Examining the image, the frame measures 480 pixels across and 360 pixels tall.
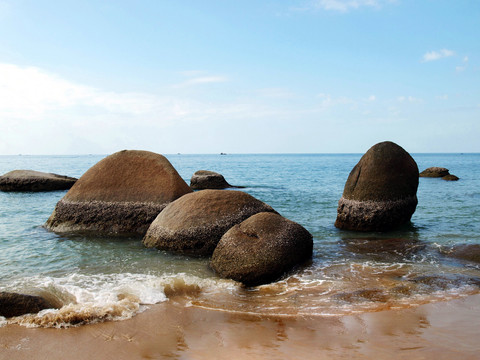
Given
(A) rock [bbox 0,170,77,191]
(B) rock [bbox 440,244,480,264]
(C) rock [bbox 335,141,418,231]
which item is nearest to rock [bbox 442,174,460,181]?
(C) rock [bbox 335,141,418,231]

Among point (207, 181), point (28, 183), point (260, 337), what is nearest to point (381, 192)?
point (260, 337)

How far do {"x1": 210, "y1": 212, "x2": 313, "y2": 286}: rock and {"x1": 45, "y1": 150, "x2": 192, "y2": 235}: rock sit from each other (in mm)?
3553

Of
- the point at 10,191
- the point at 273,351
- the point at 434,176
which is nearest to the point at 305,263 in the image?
the point at 273,351

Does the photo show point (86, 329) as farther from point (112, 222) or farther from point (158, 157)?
point (158, 157)

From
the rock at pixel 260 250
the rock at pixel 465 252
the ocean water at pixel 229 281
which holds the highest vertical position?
the rock at pixel 260 250

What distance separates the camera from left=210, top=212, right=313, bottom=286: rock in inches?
250

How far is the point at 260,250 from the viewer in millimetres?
6523

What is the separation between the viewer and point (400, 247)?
876cm

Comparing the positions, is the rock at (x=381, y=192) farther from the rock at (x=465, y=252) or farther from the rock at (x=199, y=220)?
the rock at (x=199, y=220)

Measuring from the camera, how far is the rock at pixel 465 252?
25.2 ft

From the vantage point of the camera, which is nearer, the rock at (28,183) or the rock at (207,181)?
the rock at (28,183)

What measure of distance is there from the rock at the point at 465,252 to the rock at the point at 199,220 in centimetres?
401

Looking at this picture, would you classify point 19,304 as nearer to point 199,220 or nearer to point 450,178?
point 199,220

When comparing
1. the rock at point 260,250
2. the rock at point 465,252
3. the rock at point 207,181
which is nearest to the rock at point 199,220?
the rock at point 260,250
